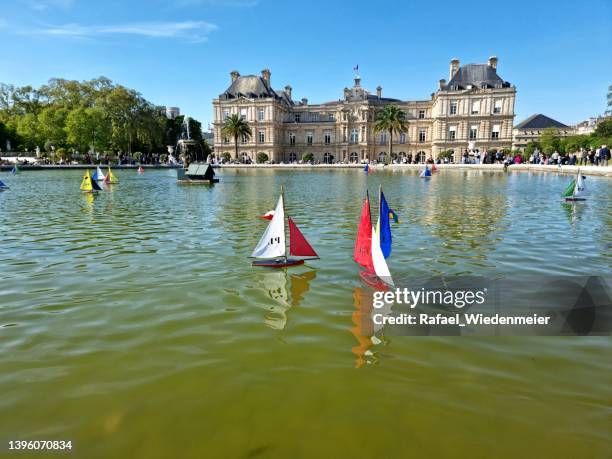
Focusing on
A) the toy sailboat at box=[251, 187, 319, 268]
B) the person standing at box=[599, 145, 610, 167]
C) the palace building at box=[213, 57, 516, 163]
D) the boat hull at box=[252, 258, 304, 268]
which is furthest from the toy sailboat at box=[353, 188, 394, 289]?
the palace building at box=[213, 57, 516, 163]

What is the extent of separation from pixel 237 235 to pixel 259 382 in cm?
730

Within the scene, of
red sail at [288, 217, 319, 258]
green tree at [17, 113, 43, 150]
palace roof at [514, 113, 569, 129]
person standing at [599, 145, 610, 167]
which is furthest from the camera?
palace roof at [514, 113, 569, 129]

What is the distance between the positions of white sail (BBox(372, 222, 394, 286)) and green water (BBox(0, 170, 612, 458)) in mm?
439

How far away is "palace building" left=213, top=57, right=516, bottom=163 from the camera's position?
74.5 m

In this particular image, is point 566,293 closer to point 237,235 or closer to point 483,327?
point 483,327

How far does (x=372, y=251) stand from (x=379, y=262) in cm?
25

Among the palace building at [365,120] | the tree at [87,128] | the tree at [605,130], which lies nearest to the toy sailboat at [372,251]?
the tree at [87,128]

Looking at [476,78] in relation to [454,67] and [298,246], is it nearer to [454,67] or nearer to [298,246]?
[454,67]

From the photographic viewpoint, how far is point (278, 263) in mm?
8023

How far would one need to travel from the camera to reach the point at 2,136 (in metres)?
62.8

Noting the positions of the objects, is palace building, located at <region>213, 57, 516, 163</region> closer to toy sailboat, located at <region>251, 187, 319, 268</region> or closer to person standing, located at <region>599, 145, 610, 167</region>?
person standing, located at <region>599, 145, 610, 167</region>

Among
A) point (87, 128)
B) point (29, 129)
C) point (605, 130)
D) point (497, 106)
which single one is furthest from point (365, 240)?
point (605, 130)

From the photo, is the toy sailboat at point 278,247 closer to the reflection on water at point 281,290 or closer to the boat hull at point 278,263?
the boat hull at point 278,263

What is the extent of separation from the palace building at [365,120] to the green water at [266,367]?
72995mm
